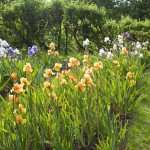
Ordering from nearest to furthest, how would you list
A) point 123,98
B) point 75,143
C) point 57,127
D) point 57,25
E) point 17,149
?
point 17,149, point 57,127, point 75,143, point 123,98, point 57,25

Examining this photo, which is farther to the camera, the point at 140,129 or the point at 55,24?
the point at 55,24

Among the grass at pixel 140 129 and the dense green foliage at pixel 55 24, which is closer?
the grass at pixel 140 129

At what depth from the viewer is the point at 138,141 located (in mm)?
2961

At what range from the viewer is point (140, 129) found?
3.24 metres

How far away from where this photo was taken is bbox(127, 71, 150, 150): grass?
2.88 meters

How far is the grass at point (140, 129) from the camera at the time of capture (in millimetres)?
2884

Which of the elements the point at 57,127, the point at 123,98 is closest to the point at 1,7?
the point at 123,98

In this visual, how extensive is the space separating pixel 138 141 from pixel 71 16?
7130 mm

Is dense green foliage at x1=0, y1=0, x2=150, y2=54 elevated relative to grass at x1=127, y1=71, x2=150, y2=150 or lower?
elevated

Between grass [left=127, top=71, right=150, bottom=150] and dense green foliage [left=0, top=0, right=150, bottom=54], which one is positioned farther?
dense green foliage [left=0, top=0, right=150, bottom=54]

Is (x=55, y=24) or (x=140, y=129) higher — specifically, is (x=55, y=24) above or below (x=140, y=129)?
above

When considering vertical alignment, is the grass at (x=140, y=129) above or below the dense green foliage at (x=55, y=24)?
below

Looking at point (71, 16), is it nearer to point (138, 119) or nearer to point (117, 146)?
point (138, 119)

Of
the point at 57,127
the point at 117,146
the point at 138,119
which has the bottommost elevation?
the point at 138,119
